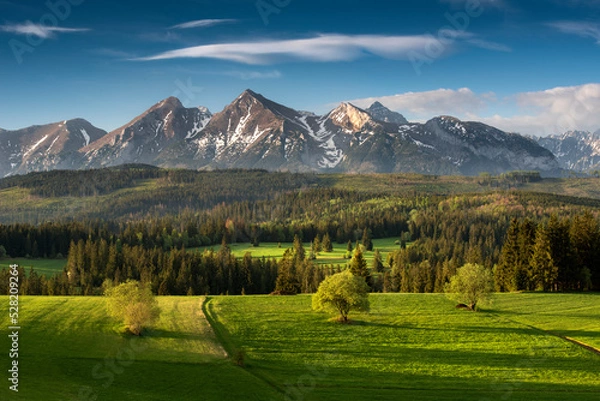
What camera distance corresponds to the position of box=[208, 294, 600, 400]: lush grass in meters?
54.1

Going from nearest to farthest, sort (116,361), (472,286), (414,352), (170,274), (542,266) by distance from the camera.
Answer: (116,361) → (414,352) → (472,286) → (542,266) → (170,274)

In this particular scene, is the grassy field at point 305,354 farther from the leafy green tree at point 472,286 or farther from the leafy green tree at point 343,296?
the leafy green tree at point 472,286

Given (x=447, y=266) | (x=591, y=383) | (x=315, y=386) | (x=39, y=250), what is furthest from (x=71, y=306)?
(x=39, y=250)

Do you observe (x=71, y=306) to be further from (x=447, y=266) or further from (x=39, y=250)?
(x=39, y=250)

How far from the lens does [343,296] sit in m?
76.2

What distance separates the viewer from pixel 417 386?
54.5 meters

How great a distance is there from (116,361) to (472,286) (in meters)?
56.1

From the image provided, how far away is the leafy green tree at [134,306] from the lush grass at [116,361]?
1731mm

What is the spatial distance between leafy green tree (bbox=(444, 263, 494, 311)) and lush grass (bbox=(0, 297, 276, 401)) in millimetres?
42423

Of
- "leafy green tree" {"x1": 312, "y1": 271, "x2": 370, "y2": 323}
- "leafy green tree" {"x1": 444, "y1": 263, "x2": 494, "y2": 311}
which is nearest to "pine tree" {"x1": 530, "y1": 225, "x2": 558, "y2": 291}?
"leafy green tree" {"x1": 444, "y1": 263, "x2": 494, "y2": 311}

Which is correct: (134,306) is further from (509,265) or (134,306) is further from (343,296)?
(509,265)

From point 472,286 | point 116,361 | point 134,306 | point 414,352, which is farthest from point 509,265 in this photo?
point 116,361

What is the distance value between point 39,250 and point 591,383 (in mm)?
184280

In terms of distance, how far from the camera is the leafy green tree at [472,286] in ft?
278
